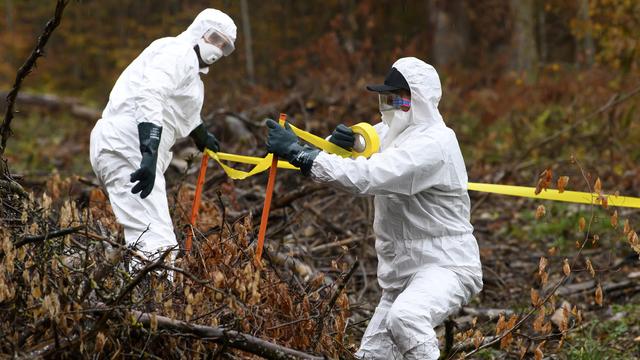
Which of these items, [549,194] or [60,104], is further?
[60,104]

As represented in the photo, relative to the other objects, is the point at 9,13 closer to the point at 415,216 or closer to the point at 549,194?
the point at 549,194

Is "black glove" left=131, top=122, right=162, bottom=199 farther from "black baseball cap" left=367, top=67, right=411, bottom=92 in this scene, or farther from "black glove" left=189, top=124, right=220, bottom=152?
"black baseball cap" left=367, top=67, right=411, bottom=92

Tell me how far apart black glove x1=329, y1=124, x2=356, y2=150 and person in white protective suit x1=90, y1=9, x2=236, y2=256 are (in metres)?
1.27

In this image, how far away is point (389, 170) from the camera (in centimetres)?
468

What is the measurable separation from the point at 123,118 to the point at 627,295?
14.8 ft

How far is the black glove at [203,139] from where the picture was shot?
692 centimetres

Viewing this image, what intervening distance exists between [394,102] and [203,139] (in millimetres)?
2328

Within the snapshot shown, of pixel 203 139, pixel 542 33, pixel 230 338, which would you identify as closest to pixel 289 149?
pixel 230 338

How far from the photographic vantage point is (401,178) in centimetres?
470

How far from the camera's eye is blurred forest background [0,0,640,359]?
13.7ft

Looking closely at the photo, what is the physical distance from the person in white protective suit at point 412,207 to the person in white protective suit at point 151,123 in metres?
1.22

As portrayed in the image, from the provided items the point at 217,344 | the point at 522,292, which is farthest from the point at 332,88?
the point at 217,344

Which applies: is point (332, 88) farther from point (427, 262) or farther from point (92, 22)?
point (92, 22)

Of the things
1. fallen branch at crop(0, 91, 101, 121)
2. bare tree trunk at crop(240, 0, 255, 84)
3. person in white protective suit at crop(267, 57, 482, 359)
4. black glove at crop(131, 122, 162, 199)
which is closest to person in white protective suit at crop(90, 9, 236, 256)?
black glove at crop(131, 122, 162, 199)
